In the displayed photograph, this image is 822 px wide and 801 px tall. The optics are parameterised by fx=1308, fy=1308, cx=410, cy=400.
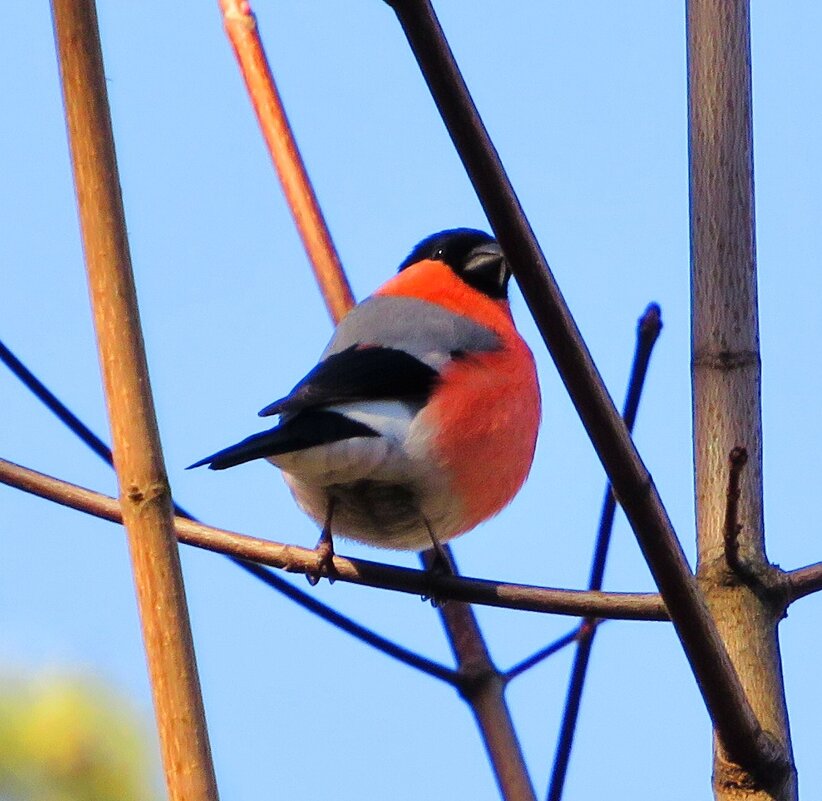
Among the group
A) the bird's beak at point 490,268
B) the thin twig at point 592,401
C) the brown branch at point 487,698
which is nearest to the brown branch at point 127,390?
the thin twig at point 592,401

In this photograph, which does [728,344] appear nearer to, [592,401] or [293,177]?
[592,401]

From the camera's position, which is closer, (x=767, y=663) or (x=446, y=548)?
(x=767, y=663)

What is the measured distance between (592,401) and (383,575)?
832 millimetres

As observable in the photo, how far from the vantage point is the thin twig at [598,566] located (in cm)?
149

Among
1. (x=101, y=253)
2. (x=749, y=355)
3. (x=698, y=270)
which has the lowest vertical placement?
(x=101, y=253)

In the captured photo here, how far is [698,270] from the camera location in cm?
162

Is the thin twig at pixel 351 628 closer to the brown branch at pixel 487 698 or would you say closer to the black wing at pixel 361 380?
the brown branch at pixel 487 698

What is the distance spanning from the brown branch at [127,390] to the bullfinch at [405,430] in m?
1.00

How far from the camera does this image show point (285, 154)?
7.29 ft

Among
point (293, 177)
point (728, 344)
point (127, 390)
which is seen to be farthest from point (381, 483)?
point (127, 390)

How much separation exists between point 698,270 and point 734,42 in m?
0.29

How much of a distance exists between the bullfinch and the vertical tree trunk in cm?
74

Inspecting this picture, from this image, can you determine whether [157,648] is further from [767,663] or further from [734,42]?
[734,42]

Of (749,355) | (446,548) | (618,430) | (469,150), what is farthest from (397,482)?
(469,150)
